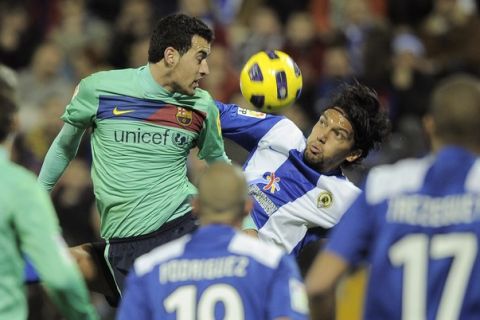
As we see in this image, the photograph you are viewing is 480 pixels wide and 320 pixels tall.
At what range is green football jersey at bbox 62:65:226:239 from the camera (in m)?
6.93

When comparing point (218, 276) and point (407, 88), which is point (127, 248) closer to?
point (218, 276)

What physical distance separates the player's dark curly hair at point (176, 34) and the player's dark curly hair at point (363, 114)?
3.63ft

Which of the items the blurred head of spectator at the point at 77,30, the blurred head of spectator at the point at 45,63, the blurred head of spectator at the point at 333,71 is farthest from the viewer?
the blurred head of spectator at the point at 77,30

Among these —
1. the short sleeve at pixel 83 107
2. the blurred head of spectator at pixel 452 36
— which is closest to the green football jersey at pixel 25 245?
the short sleeve at pixel 83 107

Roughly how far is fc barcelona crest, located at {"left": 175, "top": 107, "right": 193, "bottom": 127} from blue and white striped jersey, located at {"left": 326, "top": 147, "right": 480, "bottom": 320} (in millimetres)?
2320

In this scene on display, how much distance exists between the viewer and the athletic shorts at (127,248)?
6988 millimetres

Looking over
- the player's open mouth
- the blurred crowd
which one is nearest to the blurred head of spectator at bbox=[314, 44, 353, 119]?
the blurred crowd

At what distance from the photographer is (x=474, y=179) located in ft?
15.6

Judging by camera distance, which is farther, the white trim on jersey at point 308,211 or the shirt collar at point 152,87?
the white trim on jersey at point 308,211

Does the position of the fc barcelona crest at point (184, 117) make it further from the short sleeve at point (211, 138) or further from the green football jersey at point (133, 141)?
the short sleeve at point (211, 138)

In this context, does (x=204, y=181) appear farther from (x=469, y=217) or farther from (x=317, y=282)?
(x=469, y=217)

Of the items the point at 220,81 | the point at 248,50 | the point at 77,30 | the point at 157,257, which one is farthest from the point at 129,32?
the point at 157,257

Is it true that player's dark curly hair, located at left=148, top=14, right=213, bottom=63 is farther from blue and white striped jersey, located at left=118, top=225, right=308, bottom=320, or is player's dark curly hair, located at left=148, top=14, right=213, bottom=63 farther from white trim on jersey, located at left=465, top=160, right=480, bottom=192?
white trim on jersey, located at left=465, top=160, right=480, bottom=192

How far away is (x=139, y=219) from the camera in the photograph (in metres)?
6.95
